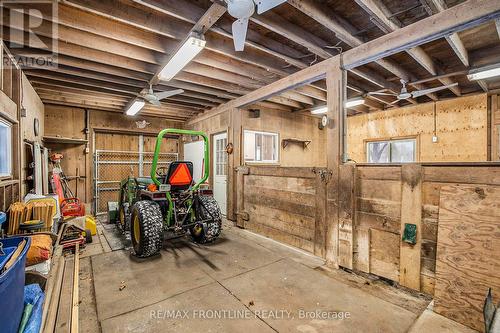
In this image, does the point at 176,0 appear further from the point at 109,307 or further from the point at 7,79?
the point at 109,307

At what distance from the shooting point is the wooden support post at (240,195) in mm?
4863

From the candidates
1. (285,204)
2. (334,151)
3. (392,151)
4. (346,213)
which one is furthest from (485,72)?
(285,204)

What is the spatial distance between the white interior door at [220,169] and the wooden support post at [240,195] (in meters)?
1.01

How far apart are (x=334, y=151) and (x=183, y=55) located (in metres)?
2.43

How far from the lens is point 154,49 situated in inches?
125

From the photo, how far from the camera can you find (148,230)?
307 cm

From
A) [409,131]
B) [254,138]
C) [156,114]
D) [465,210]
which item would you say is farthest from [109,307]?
[409,131]

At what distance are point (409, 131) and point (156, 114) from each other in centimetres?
736

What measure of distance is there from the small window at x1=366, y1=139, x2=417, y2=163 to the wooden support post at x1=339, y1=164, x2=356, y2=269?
464 cm

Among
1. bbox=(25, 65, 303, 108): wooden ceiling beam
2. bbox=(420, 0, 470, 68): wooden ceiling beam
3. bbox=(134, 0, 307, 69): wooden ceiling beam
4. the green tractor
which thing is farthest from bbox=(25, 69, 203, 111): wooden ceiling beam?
bbox=(420, 0, 470, 68): wooden ceiling beam

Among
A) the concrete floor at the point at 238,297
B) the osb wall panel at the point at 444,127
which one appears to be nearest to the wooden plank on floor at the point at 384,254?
the concrete floor at the point at 238,297

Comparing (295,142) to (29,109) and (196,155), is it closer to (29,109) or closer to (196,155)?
(196,155)

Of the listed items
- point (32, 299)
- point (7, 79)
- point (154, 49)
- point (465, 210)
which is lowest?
point (32, 299)

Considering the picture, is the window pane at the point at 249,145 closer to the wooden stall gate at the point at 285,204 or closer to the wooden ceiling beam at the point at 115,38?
the wooden stall gate at the point at 285,204
